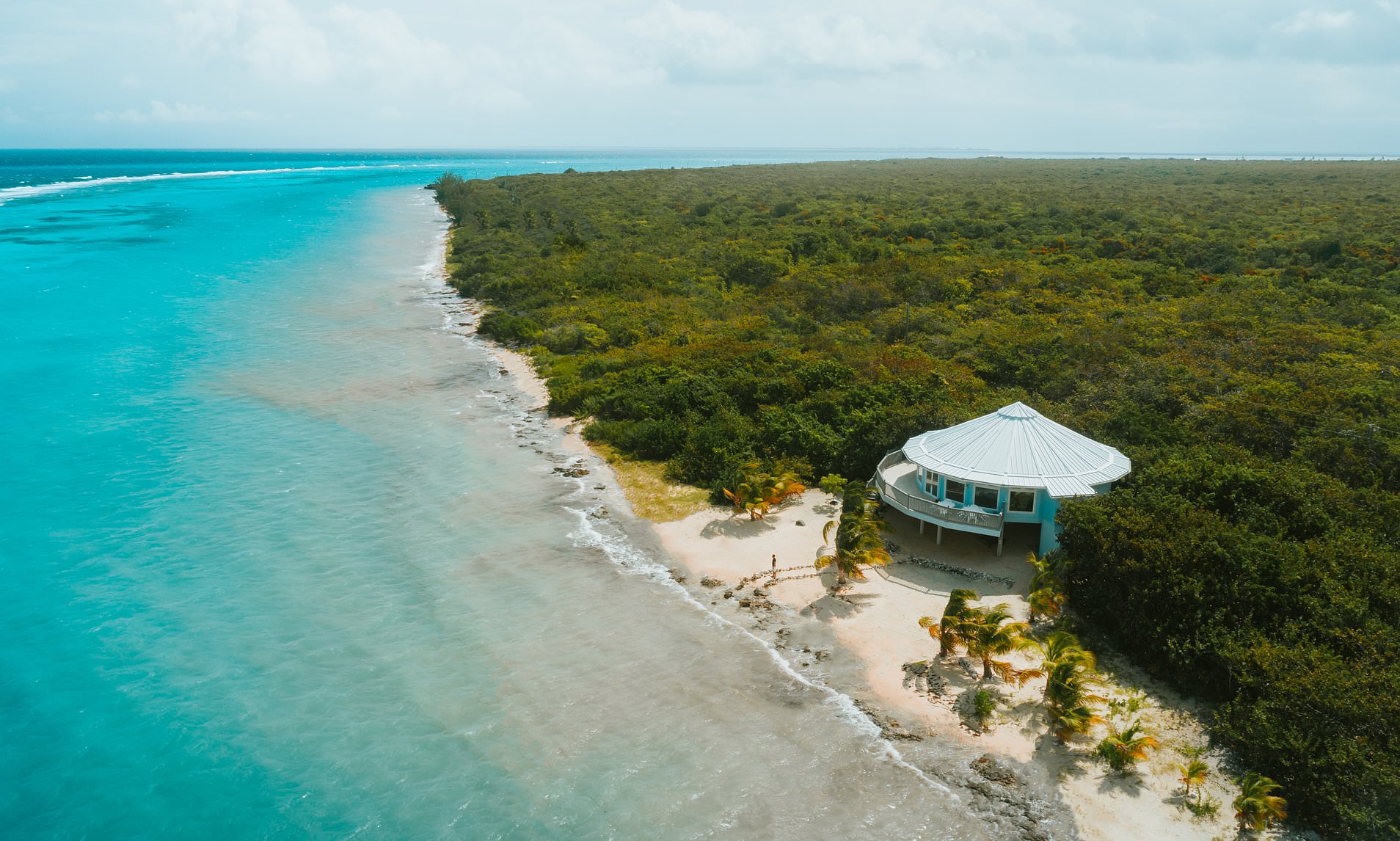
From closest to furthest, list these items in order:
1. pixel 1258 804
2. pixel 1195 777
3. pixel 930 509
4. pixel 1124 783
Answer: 1. pixel 1258 804
2. pixel 1195 777
3. pixel 1124 783
4. pixel 930 509

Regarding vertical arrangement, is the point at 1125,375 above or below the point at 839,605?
above

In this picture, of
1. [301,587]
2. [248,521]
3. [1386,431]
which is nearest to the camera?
[301,587]

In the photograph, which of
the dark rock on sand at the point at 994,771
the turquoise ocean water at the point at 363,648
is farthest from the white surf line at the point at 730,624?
the dark rock on sand at the point at 994,771

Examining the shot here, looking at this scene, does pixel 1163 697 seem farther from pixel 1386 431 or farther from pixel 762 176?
pixel 762 176

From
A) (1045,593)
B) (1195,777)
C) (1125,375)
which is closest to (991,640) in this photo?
(1045,593)

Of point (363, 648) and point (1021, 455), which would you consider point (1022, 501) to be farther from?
point (363, 648)

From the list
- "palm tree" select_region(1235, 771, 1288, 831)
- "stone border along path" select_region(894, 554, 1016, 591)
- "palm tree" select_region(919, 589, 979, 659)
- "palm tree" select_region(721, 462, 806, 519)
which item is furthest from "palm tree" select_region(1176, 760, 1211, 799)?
"palm tree" select_region(721, 462, 806, 519)

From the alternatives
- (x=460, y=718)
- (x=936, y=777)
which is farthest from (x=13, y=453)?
(x=936, y=777)
